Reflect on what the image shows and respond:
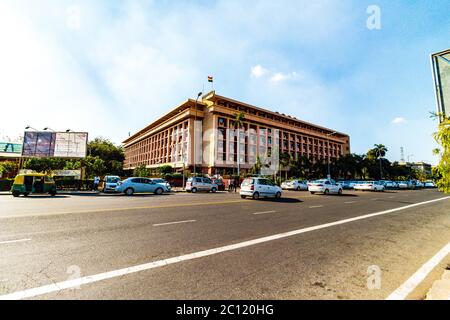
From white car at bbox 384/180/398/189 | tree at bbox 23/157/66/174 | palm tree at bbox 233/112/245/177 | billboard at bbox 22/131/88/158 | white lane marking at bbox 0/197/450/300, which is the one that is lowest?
white lane marking at bbox 0/197/450/300

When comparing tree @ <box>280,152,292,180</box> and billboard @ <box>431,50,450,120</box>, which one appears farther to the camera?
tree @ <box>280,152,292,180</box>

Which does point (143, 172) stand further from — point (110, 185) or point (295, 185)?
point (295, 185)

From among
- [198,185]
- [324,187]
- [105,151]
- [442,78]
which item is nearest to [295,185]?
[324,187]

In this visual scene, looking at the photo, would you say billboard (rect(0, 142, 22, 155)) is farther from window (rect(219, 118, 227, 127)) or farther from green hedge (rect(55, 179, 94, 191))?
window (rect(219, 118, 227, 127))

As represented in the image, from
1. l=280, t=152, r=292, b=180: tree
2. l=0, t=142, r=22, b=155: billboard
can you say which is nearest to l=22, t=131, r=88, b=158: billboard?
l=0, t=142, r=22, b=155: billboard

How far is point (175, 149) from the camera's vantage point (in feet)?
203

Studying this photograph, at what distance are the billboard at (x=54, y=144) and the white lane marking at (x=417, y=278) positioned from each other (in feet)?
115

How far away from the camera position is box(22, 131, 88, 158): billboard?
92.5 feet

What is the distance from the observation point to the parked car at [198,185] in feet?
86.0

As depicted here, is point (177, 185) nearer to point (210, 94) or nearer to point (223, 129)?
point (223, 129)

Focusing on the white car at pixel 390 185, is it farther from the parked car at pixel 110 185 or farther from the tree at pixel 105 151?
the tree at pixel 105 151

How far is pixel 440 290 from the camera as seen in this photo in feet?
10.6

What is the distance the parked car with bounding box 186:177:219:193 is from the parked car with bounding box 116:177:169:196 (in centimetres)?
432
